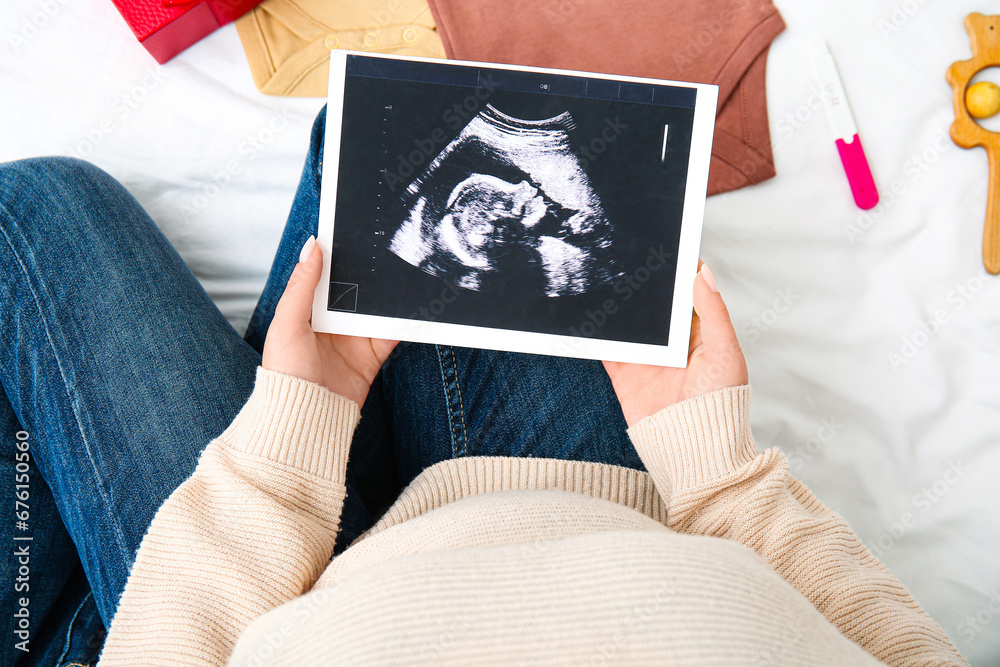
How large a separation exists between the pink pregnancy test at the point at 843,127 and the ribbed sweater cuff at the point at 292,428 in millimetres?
691

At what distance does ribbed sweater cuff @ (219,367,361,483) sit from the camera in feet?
1.66

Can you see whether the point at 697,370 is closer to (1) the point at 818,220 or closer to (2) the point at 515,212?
(2) the point at 515,212

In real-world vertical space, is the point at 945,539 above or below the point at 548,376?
below

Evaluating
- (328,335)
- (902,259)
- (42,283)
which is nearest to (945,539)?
(902,259)

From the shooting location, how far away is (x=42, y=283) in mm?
591

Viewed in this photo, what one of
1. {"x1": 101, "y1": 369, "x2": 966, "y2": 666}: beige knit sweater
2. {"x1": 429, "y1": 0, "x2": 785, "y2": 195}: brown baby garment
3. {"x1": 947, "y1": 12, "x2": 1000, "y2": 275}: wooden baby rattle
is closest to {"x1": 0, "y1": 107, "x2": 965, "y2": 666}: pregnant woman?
{"x1": 101, "y1": 369, "x2": 966, "y2": 666}: beige knit sweater

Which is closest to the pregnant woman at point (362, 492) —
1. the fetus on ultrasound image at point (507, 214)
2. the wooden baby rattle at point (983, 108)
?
the fetus on ultrasound image at point (507, 214)

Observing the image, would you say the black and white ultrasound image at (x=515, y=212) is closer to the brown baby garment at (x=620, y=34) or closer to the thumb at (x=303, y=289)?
the thumb at (x=303, y=289)

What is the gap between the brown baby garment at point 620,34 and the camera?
2.42 ft

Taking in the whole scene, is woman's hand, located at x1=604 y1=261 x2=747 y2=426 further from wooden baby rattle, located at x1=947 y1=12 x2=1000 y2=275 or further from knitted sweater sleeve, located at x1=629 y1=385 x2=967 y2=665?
wooden baby rattle, located at x1=947 y1=12 x2=1000 y2=275

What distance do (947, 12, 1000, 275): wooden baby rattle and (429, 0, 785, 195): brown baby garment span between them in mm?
245

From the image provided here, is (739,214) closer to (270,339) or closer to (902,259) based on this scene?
(902,259)

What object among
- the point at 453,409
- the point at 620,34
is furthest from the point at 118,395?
the point at 620,34

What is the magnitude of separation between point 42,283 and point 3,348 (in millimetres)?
75
